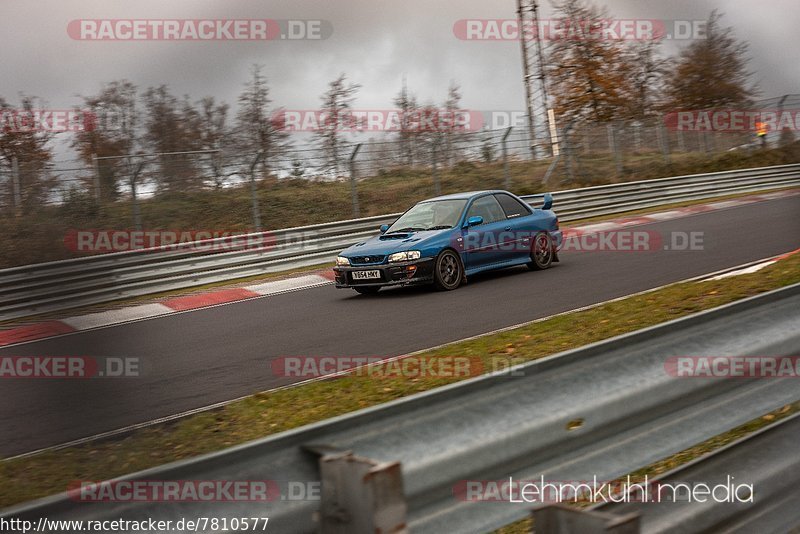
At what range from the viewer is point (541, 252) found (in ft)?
44.3

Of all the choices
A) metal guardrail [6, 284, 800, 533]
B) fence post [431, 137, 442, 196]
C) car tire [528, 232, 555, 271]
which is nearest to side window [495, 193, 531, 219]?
car tire [528, 232, 555, 271]

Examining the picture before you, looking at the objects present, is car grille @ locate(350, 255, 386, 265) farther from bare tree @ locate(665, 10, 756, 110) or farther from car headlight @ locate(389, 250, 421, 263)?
bare tree @ locate(665, 10, 756, 110)

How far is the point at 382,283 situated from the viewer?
11984 mm

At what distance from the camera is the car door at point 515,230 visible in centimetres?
1301

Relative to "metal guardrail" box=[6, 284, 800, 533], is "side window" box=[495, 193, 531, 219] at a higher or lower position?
higher

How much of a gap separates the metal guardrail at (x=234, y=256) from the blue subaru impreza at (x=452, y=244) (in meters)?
3.19

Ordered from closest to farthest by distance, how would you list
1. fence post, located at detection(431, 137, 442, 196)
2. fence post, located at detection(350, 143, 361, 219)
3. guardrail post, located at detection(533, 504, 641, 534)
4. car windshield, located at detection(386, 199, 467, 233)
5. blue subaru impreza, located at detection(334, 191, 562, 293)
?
guardrail post, located at detection(533, 504, 641, 534), blue subaru impreza, located at detection(334, 191, 562, 293), car windshield, located at detection(386, 199, 467, 233), fence post, located at detection(350, 143, 361, 219), fence post, located at detection(431, 137, 442, 196)

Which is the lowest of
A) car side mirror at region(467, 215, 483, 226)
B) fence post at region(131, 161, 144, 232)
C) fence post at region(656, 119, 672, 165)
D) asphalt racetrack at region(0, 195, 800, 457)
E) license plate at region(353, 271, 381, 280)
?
asphalt racetrack at region(0, 195, 800, 457)

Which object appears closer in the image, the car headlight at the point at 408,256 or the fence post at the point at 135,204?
the car headlight at the point at 408,256

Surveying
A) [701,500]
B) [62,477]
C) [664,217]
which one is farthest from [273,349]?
[664,217]

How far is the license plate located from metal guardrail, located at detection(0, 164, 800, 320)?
2.97m

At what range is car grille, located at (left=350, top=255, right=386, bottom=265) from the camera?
12.0 metres

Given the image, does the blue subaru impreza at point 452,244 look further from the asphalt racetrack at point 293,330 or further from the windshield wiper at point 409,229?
the asphalt racetrack at point 293,330

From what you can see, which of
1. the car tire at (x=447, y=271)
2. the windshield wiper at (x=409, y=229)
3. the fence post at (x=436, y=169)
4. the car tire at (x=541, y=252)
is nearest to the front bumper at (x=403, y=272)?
the car tire at (x=447, y=271)
